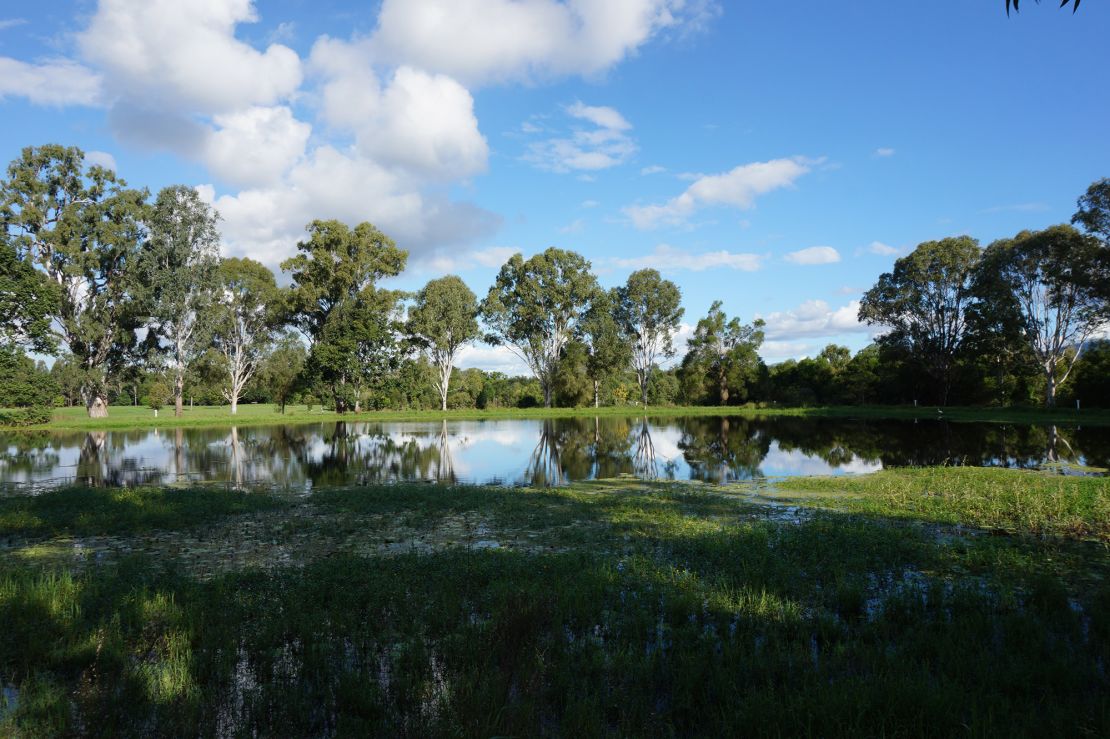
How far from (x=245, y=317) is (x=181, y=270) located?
1207 centimetres

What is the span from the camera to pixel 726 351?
74.8 metres

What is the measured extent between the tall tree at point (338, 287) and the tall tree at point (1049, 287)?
5585cm

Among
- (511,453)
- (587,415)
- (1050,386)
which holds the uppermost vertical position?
(1050,386)

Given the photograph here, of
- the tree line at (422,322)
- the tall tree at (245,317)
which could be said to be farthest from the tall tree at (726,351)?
the tall tree at (245,317)

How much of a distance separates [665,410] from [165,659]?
6143cm

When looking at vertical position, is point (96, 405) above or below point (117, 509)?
above

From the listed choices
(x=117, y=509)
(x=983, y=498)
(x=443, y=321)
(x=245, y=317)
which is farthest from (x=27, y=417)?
(x=983, y=498)

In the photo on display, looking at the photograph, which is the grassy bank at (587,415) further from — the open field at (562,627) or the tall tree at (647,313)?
the open field at (562,627)

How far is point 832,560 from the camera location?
27.1 ft

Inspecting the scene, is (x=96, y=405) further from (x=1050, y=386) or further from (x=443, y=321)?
(x=1050, y=386)

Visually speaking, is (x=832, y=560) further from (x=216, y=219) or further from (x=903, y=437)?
(x=216, y=219)

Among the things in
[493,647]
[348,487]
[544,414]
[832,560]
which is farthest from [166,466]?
[544,414]

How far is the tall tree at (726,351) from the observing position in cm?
7369

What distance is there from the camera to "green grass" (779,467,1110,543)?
10625 millimetres
